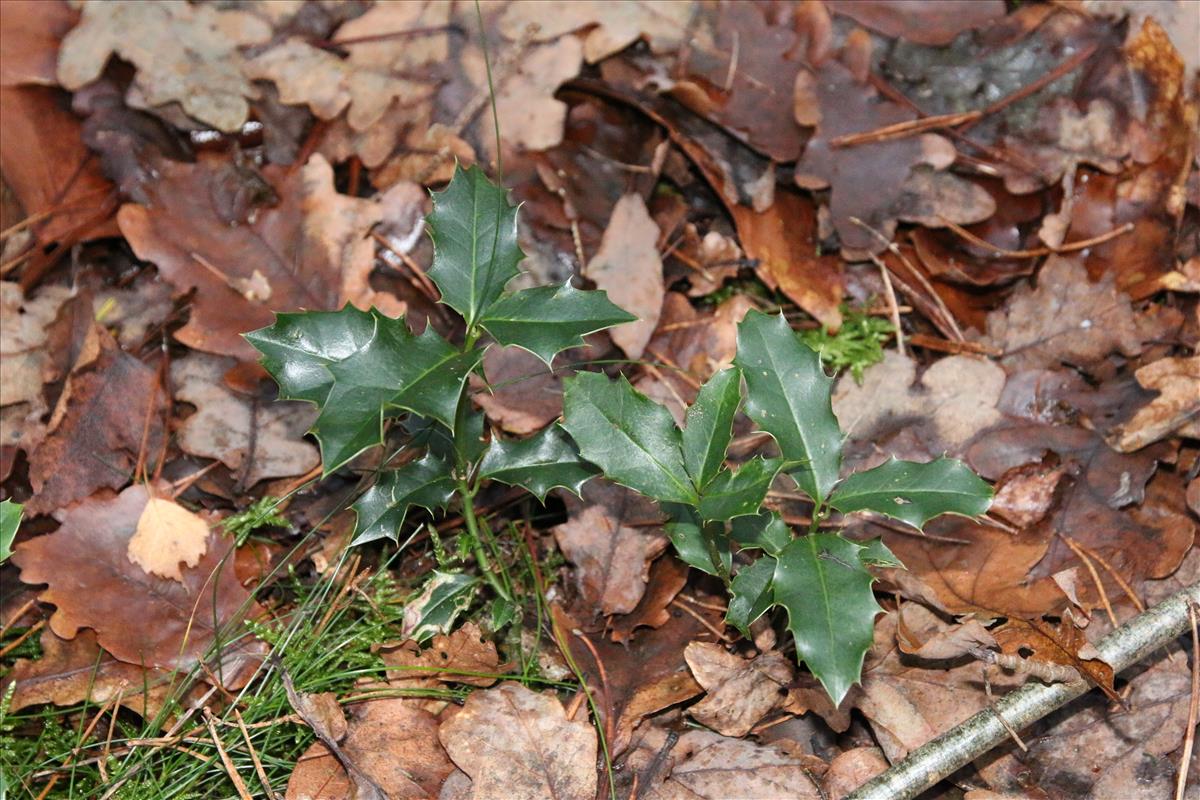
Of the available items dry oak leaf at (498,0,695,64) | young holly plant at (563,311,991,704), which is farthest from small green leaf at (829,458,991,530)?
dry oak leaf at (498,0,695,64)

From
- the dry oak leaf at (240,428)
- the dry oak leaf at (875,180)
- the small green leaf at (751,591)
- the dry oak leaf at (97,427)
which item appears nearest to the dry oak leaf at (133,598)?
the dry oak leaf at (97,427)

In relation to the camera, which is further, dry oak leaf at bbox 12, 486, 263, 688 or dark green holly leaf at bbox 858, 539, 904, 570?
dry oak leaf at bbox 12, 486, 263, 688

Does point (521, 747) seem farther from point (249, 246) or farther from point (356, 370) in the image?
point (249, 246)

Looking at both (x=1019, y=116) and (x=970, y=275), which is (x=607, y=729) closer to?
(x=970, y=275)

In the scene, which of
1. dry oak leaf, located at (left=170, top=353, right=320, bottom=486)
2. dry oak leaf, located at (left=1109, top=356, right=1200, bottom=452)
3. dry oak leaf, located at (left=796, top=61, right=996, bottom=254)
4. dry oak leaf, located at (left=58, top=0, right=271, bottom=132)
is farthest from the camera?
dry oak leaf, located at (left=58, top=0, right=271, bottom=132)

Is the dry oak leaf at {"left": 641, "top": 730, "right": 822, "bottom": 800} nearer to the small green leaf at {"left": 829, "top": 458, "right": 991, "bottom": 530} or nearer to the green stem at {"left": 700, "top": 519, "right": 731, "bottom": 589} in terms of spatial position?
the green stem at {"left": 700, "top": 519, "right": 731, "bottom": 589}

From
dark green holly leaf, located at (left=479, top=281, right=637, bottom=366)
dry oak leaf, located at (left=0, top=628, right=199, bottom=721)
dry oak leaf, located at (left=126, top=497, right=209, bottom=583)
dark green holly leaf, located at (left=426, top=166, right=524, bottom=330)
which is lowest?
dry oak leaf, located at (left=0, top=628, right=199, bottom=721)

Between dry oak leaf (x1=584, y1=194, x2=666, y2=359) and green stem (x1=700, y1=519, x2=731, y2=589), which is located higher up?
dry oak leaf (x1=584, y1=194, x2=666, y2=359)
